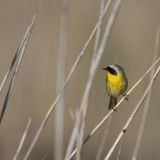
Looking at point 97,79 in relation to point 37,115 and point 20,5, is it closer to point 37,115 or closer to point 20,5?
point 37,115

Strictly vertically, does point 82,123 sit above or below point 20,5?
below

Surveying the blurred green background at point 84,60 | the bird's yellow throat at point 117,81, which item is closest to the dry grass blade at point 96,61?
the bird's yellow throat at point 117,81

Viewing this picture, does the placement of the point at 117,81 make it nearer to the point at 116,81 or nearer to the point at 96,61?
the point at 116,81

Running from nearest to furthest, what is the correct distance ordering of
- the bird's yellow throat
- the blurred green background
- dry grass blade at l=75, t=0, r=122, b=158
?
dry grass blade at l=75, t=0, r=122, b=158, the bird's yellow throat, the blurred green background

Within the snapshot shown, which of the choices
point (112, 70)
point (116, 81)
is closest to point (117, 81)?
point (116, 81)

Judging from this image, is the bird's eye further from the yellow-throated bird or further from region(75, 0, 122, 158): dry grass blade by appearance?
region(75, 0, 122, 158): dry grass blade

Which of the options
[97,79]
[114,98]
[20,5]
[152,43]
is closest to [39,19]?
[20,5]

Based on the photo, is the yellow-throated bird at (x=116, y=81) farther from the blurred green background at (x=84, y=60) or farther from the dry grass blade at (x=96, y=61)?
the dry grass blade at (x=96, y=61)

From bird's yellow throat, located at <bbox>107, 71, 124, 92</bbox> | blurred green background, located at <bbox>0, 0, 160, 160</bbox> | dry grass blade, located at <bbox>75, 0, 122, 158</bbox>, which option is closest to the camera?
dry grass blade, located at <bbox>75, 0, 122, 158</bbox>

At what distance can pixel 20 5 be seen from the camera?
555cm

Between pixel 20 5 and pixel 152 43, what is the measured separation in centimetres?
161

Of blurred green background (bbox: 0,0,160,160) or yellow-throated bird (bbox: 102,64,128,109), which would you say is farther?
blurred green background (bbox: 0,0,160,160)

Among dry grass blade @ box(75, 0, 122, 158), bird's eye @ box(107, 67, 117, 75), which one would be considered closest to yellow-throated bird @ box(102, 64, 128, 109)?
bird's eye @ box(107, 67, 117, 75)

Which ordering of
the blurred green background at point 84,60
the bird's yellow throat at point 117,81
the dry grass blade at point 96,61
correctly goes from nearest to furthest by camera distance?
the dry grass blade at point 96,61 < the bird's yellow throat at point 117,81 < the blurred green background at point 84,60
